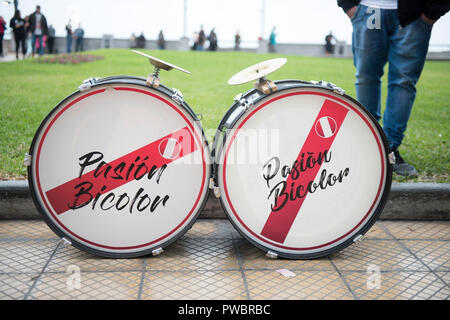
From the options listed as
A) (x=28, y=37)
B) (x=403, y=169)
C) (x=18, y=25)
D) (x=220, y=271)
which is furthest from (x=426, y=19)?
(x=28, y=37)

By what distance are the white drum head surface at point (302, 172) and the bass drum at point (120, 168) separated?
9.8 inches

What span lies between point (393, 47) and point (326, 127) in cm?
148

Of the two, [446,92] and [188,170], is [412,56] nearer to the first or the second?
[188,170]

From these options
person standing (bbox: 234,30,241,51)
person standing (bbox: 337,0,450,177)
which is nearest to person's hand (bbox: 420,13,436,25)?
person standing (bbox: 337,0,450,177)

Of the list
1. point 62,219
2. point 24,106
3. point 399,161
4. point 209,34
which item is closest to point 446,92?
point 399,161

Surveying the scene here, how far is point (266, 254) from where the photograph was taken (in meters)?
3.13

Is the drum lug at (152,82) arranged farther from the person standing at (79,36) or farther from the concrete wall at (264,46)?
the concrete wall at (264,46)

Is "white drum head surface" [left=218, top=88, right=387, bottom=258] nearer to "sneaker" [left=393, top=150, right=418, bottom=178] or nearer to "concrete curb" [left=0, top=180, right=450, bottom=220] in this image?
"concrete curb" [left=0, top=180, right=450, bottom=220]

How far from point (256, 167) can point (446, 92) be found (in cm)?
812

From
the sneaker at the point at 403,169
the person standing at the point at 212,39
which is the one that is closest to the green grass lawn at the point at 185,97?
the sneaker at the point at 403,169

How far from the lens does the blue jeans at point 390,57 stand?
3953mm

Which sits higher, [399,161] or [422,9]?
[422,9]

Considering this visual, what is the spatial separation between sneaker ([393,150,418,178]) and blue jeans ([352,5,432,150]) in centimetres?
19

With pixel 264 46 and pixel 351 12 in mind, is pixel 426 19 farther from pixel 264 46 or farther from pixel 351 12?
pixel 264 46
